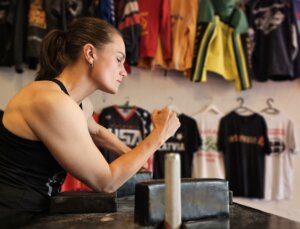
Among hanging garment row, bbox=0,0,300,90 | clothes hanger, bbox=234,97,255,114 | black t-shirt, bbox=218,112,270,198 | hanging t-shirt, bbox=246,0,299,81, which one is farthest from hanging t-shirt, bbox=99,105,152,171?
hanging t-shirt, bbox=246,0,299,81

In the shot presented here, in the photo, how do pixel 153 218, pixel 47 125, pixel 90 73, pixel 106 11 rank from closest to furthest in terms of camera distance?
pixel 153 218, pixel 47 125, pixel 90 73, pixel 106 11

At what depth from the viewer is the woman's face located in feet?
3.53

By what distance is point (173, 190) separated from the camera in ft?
2.23

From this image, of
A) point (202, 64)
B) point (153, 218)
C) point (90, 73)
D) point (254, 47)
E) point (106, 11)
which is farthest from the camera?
point (254, 47)

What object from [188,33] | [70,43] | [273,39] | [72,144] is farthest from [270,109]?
[72,144]

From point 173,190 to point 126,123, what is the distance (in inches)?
56.9

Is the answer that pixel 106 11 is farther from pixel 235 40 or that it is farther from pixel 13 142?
pixel 13 142

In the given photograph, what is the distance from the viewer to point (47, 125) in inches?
34.9

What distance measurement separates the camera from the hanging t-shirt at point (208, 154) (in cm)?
221

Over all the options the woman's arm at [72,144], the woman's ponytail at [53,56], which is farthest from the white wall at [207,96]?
the woman's arm at [72,144]

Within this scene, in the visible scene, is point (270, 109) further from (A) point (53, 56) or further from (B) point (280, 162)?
(A) point (53, 56)

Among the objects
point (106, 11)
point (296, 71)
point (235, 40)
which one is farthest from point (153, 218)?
point (296, 71)

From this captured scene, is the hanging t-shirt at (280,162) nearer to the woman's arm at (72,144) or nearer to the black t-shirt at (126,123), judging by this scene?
the black t-shirt at (126,123)

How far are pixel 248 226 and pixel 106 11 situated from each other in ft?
4.96
